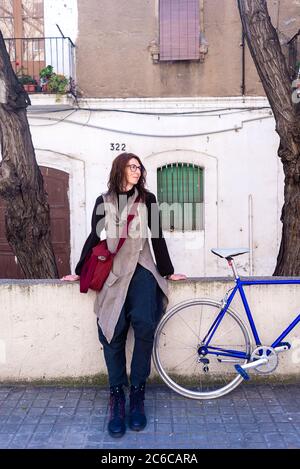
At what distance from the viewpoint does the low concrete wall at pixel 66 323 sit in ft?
15.3

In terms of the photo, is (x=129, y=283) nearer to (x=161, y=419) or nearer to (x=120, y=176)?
(x=120, y=176)

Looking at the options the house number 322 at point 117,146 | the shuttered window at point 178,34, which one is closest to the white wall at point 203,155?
the house number 322 at point 117,146

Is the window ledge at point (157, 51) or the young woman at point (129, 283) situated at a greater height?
the window ledge at point (157, 51)

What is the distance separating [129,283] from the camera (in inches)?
163

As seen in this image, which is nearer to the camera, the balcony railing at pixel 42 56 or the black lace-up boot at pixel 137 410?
the black lace-up boot at pixel 137 410

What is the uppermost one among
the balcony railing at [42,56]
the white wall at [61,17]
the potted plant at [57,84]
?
the white wall at [61,17]

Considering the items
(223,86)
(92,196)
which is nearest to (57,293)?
(92,196)

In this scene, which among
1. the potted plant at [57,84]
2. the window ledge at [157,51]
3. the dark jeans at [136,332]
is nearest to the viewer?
the dark jeans at [136,332]

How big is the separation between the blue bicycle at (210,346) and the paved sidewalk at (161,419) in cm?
17

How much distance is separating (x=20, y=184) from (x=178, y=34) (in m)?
6.26

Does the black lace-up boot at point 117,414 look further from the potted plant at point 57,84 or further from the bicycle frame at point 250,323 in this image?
the potted plant at point 57,84

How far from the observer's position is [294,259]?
5477 mm

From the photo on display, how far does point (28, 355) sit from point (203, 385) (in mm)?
1530
